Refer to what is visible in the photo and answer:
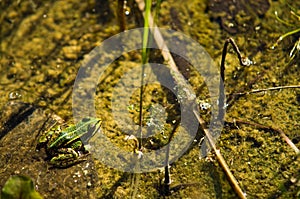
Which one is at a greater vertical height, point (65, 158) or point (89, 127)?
point (89, 127)

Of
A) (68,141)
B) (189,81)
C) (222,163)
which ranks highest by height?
(189,81)

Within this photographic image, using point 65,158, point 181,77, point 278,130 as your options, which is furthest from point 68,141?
point 278,130

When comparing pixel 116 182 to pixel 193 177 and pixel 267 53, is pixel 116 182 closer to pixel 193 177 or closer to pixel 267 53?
pixel 193 177

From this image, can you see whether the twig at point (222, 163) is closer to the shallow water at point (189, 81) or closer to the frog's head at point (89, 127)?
the shallow water at point (189, 81)

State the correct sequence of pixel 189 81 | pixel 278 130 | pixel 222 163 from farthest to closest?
pixel 189 81
pixel 278 130
pixel 222 163

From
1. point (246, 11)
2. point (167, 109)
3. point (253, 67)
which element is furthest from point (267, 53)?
point (167, 109)

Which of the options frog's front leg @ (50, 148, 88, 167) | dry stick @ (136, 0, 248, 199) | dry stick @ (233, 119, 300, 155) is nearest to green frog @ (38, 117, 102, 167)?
frog's front leg @ (50, 148, 88, 167)

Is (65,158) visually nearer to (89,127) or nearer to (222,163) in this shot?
(89,127)
